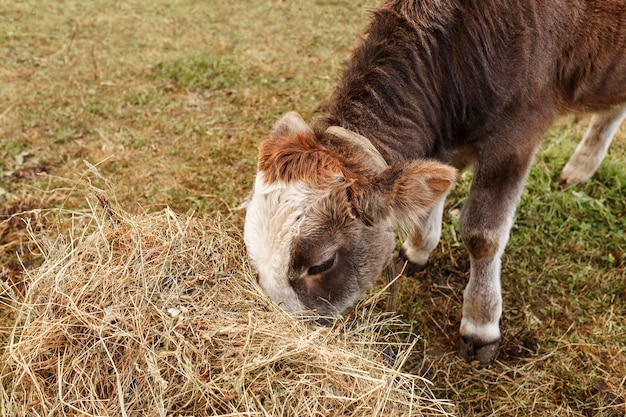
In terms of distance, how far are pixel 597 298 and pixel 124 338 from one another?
328 centimetres

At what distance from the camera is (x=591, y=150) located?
4539mm

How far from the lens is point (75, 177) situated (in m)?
4.68

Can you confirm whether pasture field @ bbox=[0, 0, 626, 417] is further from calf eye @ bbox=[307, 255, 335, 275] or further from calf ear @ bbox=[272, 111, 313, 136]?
calf eye @ bbox=[307, 255, 335, 275]

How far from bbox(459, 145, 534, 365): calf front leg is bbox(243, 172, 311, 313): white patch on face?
1.26 metres

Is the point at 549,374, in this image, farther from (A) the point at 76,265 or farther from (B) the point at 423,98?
(A) the point at 76,265

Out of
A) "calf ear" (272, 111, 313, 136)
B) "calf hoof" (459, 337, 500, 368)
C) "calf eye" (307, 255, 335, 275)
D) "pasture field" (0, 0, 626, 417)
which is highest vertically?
"calf ear" (272, 111, 313, 136)

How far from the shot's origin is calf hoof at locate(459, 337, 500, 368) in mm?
3422

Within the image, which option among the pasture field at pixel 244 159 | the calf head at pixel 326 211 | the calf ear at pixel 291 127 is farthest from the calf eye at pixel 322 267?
the pasture field at pixel 244 159

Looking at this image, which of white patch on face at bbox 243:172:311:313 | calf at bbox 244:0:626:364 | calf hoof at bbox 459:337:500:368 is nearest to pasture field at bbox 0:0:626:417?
calf hoof at bbox 459:337:500:368

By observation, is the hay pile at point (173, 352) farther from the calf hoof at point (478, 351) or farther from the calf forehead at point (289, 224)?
the calf hoof at point (478, 351)

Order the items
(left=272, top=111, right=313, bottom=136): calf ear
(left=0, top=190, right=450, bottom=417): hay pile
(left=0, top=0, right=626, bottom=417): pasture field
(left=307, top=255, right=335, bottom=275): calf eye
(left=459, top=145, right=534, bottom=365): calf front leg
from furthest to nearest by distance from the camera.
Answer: (left=0, top=0, right=626, bottom=417): pasture field → (left=459, top=145, right=534, bottom=365): calf front leg → (left=272, top=111, right=313, bottom=136): calf ear → (left=307, top=255, right=335, bottom=275): calf eye → (left=0, top=190, right=450, bottom=417): hay pile

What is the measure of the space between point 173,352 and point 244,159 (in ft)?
9.94

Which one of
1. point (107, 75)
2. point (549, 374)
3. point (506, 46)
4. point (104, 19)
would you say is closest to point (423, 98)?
point (506, 46)

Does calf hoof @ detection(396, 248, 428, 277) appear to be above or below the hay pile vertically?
below
